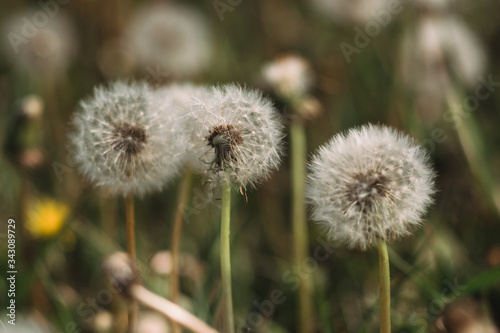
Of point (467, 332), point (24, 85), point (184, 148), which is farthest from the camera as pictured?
point (24, 85)

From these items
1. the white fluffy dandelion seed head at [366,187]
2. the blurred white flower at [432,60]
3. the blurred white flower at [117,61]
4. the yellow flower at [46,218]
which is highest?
the blurred white flower at [117,61]

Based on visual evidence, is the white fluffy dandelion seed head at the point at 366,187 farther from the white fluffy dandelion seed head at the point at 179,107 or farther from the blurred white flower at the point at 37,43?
the blurred white flower at the point at 37,43

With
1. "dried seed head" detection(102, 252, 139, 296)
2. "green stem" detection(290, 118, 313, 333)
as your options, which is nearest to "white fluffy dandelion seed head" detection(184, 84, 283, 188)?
"dried seed head" detection(102, 252, 139, 296)

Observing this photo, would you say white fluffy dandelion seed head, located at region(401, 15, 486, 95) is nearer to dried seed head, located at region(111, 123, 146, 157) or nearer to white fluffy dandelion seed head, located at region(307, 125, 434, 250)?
white fluffy dandelion seed head, located at region(307, 125, 434, 250)

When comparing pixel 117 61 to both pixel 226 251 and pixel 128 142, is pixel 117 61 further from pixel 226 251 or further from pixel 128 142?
pixel 226 251

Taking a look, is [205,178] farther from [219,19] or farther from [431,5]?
[219,19]

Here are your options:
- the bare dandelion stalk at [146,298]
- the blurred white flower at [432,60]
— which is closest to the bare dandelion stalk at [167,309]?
the bare dandelion stalk at [146,298]

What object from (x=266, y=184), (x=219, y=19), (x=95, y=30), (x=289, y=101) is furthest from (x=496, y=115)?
(x=95, y=30)
